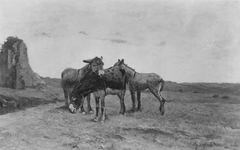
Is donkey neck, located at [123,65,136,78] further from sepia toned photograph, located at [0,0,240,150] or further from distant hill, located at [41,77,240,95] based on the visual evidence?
distant hill, located at [41,77,240,95]

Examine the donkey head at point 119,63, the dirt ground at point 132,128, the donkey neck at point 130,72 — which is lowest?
the dirt ground at point 132,128

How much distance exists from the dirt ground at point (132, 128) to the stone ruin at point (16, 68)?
1.89 m

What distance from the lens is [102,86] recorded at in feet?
21.6

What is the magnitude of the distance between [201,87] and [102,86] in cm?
529

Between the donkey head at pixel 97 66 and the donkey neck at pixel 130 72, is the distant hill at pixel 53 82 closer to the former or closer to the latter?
the donkey neck at pixel 130 72

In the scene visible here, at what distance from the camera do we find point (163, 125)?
260 inches

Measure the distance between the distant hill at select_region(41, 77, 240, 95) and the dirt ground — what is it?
37 cm

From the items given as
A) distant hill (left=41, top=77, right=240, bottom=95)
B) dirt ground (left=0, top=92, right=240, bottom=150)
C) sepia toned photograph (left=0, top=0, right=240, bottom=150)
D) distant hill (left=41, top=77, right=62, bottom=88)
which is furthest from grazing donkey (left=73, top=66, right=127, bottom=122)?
distant hill (left=41, top=77, right=62, bottom=88)

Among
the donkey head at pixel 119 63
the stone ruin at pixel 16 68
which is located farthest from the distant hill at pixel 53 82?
the donkey head at pixel 119 63

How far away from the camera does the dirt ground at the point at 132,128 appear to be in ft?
16.8

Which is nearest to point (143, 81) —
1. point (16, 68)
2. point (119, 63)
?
point (119, 63)

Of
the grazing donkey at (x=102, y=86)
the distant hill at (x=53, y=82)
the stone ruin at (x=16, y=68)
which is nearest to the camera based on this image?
the grazing donkey at (x=102, y=86)

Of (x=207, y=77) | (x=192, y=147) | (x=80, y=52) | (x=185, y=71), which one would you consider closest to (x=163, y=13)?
(x=185, y=71)

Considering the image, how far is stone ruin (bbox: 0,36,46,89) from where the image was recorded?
9156 mm
